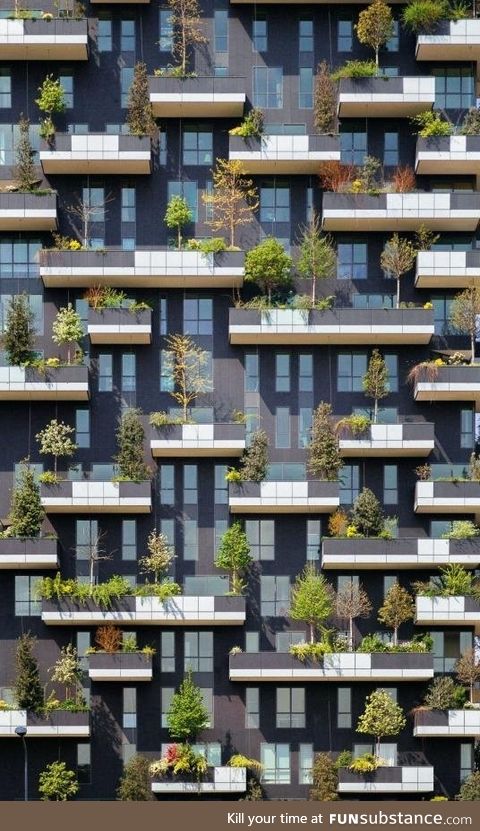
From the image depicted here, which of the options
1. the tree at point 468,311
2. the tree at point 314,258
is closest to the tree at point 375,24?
the tree at point 314,258

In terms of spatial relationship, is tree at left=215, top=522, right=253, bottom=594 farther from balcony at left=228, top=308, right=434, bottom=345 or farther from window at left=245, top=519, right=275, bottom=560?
balcony at left=228, top=308, right=434, bottom=345

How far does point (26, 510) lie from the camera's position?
77188mm

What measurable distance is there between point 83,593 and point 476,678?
1483 cm

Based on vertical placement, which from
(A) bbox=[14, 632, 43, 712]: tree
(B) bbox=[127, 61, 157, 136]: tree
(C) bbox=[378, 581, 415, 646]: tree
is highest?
(B) bbox=[127, 61, 157, 136]: tree

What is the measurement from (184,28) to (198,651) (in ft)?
77.9

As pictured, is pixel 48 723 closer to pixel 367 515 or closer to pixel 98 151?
pixel 367 515

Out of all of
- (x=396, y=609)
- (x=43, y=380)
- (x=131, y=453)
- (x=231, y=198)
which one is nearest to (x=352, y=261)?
(x=231, y=198)

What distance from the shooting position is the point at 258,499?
254 ft

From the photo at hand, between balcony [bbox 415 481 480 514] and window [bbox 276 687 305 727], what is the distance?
8.50m

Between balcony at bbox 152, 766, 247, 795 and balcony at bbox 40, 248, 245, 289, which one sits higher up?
balcony at bbox 40, 248, 245, 289

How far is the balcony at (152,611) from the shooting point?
76.8 metres

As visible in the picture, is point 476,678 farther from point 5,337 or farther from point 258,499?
point 5,337

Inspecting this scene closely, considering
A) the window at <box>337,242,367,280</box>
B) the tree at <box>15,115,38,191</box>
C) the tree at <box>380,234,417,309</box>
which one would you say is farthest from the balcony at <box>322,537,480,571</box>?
the tree at <box>15,115,38,191</box>

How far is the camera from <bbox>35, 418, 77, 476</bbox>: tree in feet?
256
